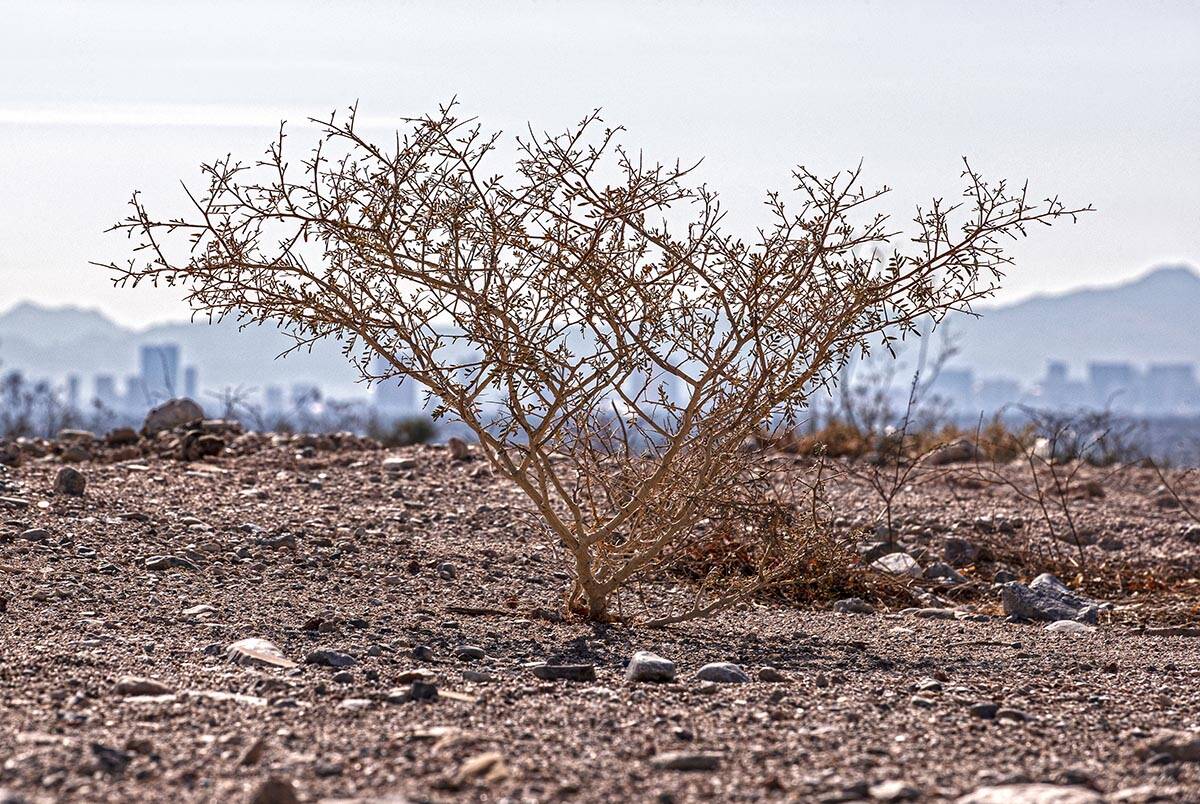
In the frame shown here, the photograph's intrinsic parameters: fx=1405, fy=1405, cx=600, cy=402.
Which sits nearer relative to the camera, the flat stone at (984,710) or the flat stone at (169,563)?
the flat stone at (984,710)

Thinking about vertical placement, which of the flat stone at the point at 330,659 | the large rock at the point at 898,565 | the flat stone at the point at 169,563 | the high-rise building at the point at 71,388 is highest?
the high-rise building at the point at 71,388

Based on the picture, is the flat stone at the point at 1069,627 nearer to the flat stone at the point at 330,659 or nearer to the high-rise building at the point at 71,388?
the flat stone at the point at 330,659

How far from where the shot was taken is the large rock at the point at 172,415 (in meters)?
11.4

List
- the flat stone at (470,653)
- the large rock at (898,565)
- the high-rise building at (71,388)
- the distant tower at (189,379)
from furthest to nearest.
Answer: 1. the distant tower at (189,379)
2. the high-rise building at (71,388)
3. the large rock at (898,565)
4. the flat stone at (470,653)

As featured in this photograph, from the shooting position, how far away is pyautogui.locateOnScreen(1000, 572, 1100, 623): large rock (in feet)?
21.4

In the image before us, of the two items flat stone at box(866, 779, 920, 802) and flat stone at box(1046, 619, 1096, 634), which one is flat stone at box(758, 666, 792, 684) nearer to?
flat stone at box(866, 779, 920, 802)

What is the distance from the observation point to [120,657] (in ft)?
14.9

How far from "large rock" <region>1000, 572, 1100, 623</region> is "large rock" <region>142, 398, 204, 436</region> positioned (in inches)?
281

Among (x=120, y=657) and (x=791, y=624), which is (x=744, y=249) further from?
(x=120, y=657)

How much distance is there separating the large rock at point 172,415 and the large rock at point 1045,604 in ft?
23.4

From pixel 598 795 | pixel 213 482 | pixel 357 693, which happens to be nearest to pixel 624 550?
pixel 357 693

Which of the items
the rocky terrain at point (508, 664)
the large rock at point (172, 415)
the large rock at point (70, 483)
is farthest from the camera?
the large rock at point (172, 415)

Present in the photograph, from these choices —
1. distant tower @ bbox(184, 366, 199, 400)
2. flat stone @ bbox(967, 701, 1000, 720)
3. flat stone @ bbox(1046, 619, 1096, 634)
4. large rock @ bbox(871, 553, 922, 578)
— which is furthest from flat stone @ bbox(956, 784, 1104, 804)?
distant tower @ bbox(184, 366, 199, 400)

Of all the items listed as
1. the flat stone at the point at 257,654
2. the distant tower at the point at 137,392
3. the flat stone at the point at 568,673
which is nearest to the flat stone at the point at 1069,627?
the flat stone at the point at 568,673
